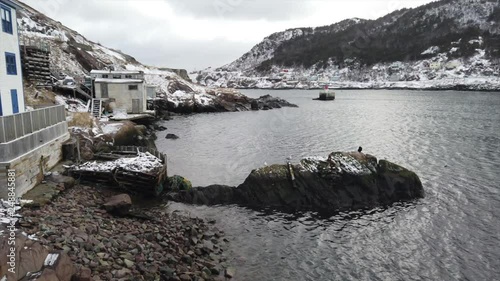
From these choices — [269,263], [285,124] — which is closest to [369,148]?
[285,124]

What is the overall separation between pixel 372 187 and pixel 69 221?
21442 millimetres

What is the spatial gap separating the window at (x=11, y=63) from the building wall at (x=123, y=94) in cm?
3229

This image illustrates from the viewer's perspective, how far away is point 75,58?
243 ft

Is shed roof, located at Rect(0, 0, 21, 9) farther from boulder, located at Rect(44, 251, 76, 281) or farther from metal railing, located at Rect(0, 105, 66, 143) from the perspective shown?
boulder, located at Rect(44, 251, 76, 281)

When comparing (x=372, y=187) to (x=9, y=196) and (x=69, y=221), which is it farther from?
(x=9, y=196)

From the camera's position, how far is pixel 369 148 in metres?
47.7

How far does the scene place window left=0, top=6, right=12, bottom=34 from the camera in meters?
22.7

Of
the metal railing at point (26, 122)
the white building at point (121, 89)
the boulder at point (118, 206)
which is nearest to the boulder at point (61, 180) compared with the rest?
the metal railing at point (26, 122)

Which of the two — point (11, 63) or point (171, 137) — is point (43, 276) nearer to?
point (11, 63)

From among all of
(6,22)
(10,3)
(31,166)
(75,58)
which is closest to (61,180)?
(31,166)

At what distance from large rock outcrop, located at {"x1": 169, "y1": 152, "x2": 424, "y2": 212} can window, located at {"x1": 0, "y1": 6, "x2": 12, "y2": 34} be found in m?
15.9

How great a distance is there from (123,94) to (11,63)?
33.6m

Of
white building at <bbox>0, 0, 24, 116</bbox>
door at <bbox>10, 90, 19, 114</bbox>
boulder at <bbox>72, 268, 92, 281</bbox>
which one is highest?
white building at <bbox>0, 0, 24, 116</bbox>

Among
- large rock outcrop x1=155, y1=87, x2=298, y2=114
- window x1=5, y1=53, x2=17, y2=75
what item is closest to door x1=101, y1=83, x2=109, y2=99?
large rock outcrop x1=155, y1=87, x2=298, y2=114
